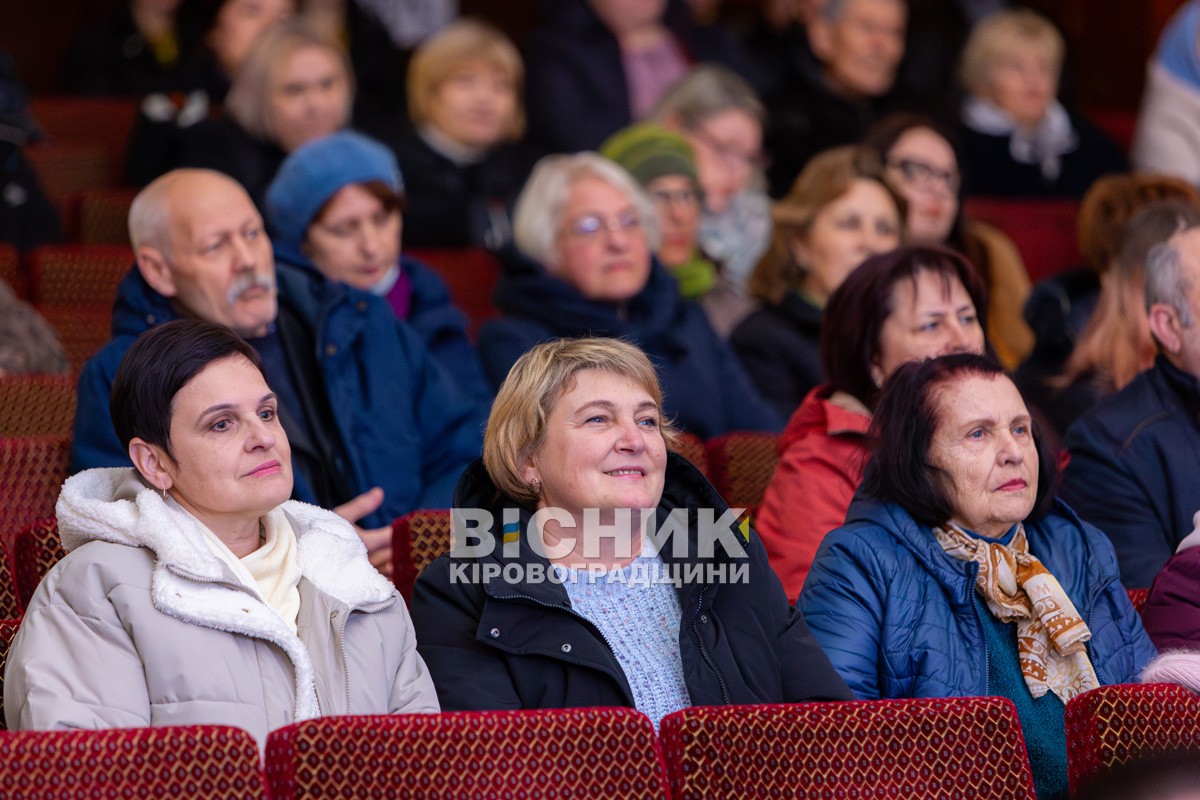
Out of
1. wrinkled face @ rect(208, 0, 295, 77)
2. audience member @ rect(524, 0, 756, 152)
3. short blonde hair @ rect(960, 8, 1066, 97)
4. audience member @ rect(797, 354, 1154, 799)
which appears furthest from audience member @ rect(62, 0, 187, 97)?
audience member @ rect(797, 354, 1154, 799)

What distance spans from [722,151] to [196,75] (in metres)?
1.77

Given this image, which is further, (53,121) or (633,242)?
(53,121)

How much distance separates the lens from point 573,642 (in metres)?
2.09

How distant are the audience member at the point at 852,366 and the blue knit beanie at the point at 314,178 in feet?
3.92

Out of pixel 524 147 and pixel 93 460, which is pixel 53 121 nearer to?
pixel 524 147

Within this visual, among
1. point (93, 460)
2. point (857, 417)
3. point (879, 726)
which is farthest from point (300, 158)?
point (879, 726)

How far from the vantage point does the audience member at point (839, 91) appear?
5207 millimetres

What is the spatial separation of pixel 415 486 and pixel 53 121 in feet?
8.78

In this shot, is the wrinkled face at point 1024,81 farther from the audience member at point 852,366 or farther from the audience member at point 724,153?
the audience member at point 852,366

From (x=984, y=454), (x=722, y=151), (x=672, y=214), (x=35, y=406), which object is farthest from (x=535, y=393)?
(x=722, y=151)

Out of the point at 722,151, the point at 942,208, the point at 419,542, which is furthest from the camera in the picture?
the point at 722,151

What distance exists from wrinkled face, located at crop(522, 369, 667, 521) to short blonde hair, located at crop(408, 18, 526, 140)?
2.72m

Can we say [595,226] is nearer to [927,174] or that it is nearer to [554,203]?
[554,203]

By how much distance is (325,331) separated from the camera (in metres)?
3.11
